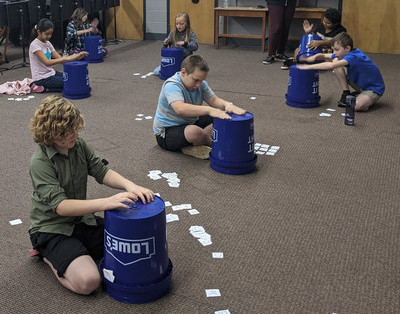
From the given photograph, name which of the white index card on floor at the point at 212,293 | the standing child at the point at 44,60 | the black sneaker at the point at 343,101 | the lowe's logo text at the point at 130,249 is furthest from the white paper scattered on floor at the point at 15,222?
the black sneaker at the point at 343,101

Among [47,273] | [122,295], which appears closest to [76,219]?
[47,273]

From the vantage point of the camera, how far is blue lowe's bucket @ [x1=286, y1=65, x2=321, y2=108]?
17.4 feet

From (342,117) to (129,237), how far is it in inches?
135

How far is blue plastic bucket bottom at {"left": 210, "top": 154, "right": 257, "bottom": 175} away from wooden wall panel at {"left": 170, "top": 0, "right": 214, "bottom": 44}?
6002 millimetres

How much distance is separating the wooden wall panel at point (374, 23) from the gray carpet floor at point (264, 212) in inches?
113

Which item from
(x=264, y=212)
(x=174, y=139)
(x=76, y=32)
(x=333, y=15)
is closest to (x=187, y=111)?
(x=174, y=139)

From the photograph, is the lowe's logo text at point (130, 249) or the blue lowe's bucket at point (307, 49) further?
the blue lowe's bucket at point (307, 49)

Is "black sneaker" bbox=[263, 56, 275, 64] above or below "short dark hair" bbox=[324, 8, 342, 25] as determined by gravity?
below

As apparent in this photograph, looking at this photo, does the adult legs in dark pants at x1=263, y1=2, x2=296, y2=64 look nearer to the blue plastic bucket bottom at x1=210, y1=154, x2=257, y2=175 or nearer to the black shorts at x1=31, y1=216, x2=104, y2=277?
the blue plastic bucket bottom at x1=210, y1=154, x2=257, y2=175

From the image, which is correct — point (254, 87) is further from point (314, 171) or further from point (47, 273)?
point (47, 273)

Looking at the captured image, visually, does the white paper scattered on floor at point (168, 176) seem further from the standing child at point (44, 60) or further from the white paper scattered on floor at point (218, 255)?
the standing child at point (44, 60)

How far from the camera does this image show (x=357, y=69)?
535 cm

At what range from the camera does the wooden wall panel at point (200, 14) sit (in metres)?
9.28

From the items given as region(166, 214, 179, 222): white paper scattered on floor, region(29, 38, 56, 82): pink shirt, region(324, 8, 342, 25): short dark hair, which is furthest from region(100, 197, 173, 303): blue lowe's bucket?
region(324, 8, 342, 25): short dark hair
